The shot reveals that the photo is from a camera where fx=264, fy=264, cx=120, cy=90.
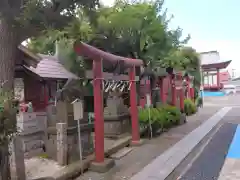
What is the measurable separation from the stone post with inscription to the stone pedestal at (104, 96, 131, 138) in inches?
167

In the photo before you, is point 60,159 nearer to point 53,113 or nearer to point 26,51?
point 53,113

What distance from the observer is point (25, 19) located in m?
4.66

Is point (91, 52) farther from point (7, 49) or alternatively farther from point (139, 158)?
point (139, 158)

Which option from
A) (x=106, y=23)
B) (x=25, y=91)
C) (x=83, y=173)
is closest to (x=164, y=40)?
(x=106, y=23)

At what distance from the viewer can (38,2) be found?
471cm

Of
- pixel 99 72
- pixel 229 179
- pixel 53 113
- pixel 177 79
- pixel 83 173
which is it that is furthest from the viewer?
pixel 177 79

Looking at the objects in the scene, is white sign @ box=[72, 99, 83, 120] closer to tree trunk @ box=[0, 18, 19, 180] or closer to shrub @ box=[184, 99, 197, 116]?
tree trunk @ box=[0, 18, 19, 180]

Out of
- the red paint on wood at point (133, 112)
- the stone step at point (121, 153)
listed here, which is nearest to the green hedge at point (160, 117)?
the red paint on wood at point (133, 112)

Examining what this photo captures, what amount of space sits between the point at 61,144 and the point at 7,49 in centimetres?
285

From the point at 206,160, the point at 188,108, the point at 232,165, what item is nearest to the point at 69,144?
the point at 206,160

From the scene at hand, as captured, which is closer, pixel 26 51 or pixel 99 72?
pixel 99 72

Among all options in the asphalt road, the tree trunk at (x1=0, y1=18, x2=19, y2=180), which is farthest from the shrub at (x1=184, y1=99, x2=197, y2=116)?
the tree trunk at (x1=0, y1=18, x2=19, y2=180)

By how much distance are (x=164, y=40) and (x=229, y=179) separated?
29.9 feet

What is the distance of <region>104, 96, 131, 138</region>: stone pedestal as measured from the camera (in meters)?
11.2
